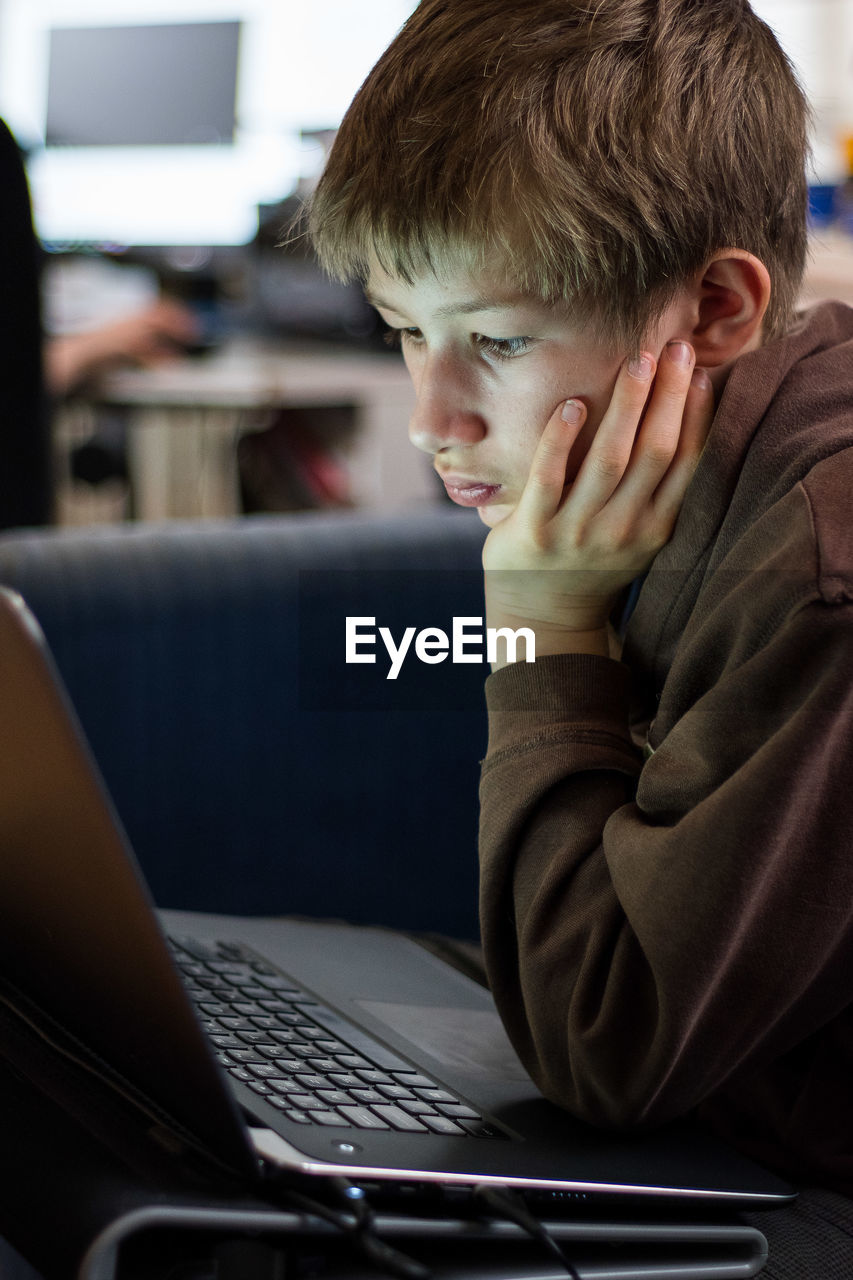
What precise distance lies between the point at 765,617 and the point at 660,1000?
16 centimetres

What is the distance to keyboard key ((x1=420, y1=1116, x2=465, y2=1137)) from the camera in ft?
1.98

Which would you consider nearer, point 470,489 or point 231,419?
point 470,489

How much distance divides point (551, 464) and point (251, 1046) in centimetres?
32

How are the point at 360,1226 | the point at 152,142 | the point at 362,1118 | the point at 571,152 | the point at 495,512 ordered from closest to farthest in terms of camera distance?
1. the point at 360,1226
2. the point at 362,1118
3. the point at 571,152
4. the point at 495,512
5. the point at 152,142

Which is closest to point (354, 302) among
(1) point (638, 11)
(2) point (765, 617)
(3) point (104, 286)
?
(3) point (104, 286)

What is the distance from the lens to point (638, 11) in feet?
2.37

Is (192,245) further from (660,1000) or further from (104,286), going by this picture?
(660,1000)

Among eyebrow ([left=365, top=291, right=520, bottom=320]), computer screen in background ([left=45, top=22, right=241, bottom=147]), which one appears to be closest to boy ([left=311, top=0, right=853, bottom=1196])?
eyebrow ([left=365, top=291, right=520, bottom=320])

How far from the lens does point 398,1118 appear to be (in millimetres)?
602

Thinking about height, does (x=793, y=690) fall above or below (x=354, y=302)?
above

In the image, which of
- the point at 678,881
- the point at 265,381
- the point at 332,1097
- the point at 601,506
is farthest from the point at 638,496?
the point at 265,381

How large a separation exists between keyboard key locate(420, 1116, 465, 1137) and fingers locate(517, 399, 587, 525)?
307mm

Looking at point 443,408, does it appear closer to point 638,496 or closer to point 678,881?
point 638,496

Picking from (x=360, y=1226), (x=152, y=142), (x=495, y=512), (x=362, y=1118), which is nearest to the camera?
(x=360, y=1226)
